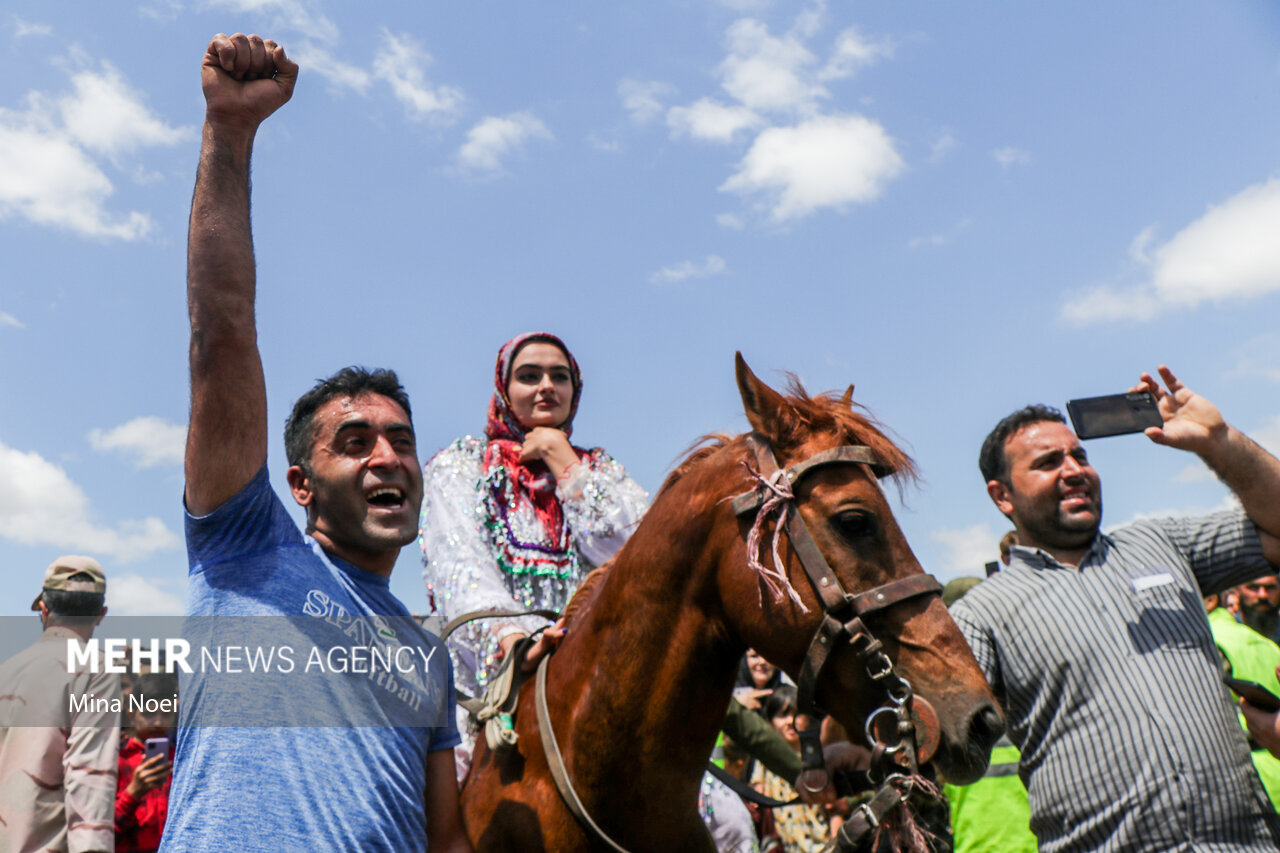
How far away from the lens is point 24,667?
200 inches

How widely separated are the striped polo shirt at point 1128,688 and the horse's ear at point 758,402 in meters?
1.57

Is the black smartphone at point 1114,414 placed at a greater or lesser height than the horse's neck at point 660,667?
greater

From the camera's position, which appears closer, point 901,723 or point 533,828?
point 901,723

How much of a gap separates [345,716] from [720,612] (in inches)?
46.4

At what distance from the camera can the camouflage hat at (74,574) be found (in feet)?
17.6

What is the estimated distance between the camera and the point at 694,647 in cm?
281

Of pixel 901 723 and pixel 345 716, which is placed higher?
pixel 345 716

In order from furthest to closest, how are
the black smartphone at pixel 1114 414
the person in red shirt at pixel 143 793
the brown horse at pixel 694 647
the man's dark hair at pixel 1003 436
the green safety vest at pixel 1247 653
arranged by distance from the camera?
the person in red shirt at pixel 143 793 → the green safety vest at pixel 1247 653 → the man's dark hair at pixel 1003 436 → the black smartphone at pixel 1114 414 → the brown horse at pixel 694 647

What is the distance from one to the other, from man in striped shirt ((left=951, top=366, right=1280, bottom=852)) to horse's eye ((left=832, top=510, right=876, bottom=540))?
4.65 ft

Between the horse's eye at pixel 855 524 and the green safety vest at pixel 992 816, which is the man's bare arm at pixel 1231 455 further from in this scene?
the green safety vest at pixel 992 816

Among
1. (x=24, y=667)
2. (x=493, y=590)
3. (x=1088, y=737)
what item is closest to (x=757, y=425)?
(x=493, y=590)

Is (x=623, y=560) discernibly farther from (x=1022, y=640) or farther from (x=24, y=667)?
(x=24, y=667)

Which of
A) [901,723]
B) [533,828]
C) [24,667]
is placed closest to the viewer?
[901,723]

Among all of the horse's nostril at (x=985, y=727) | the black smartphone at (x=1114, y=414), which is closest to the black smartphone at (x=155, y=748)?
the horse's nostril at (x=985, y=727)
